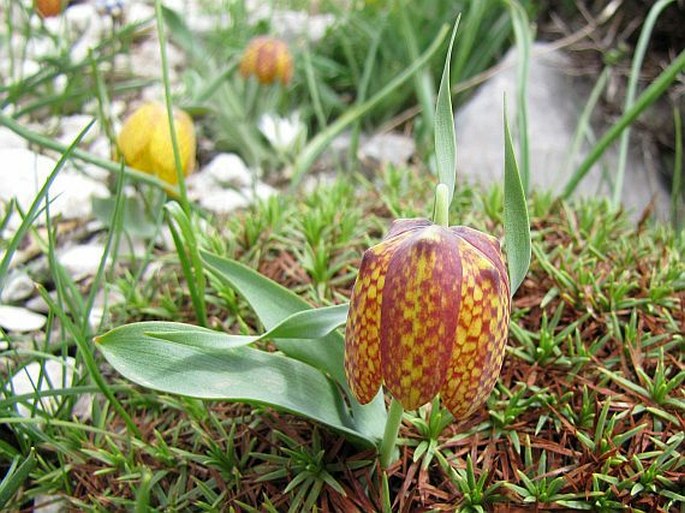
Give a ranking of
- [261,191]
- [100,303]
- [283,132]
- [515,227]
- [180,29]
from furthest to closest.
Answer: [283,132] → [180,29] → [261,191] → [100,303] → [515,227]

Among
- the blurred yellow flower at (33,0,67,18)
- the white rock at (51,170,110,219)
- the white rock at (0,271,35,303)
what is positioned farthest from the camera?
the blurred yellow flower at (33,0,67,18)

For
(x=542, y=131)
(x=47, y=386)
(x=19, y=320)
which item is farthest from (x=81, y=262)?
(x=542, y=131)

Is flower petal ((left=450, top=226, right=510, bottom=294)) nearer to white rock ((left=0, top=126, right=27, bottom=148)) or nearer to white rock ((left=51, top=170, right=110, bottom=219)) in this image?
white rock ((left=51, top=170, right=110, bottom=219))

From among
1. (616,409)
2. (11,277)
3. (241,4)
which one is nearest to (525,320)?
(616,409)

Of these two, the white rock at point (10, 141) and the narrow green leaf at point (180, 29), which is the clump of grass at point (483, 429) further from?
the narrow green leaf at point (180, 29)

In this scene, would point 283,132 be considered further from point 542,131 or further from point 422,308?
point 422,308

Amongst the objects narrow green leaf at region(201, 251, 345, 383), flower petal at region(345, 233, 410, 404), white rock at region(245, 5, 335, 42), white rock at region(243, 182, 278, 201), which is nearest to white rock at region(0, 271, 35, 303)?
white rock at region(243, 182, 278, 201)
